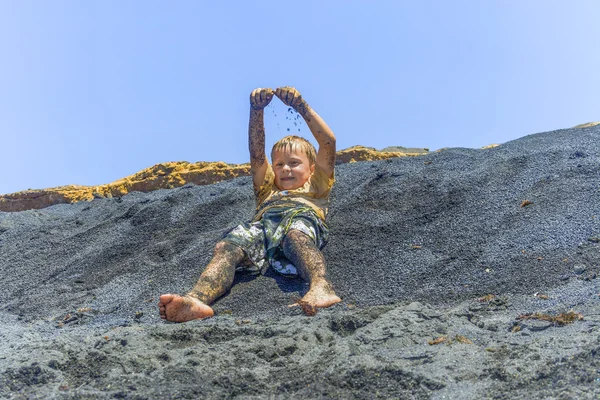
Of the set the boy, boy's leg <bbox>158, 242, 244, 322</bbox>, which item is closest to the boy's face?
the boy

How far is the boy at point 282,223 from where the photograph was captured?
132 inches

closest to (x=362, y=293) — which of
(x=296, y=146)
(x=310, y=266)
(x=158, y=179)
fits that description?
(x=310, y=266)

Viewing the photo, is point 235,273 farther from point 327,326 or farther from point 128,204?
point 128,204

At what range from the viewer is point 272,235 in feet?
12.9

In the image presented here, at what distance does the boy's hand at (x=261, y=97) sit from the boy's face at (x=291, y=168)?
1.06ft

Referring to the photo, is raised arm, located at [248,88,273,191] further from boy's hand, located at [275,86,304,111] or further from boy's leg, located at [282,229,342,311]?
boy's leg, located at [282,229,342,311]

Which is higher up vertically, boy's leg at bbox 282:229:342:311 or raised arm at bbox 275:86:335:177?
raised arm at bbox 275:86:335:177

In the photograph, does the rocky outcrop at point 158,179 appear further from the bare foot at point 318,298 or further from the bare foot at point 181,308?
the bare foot at point 181,308

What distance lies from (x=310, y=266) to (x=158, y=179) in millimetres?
6174

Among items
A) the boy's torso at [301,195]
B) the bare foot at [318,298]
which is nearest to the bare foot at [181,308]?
the bare foot at [318,298]

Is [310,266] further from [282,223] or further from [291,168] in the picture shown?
[291,168]

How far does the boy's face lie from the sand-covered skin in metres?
0.47

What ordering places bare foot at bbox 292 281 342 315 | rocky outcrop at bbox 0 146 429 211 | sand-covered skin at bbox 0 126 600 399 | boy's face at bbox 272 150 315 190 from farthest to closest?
rocky outcrop at bbox 0 146 429 211 < boy's face at bbox 272 150 315 190 < bare foot at bbox 292 281 342 315 < sand-covered skin at bbox 0 126 600 399

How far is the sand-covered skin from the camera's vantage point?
2.15 metres
